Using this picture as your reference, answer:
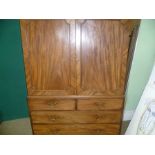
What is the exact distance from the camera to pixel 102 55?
1543 mm

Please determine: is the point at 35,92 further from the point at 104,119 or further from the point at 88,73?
the point at 104,119

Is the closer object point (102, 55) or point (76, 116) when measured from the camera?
point (102, 55)

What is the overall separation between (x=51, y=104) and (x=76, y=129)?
0.34 meters

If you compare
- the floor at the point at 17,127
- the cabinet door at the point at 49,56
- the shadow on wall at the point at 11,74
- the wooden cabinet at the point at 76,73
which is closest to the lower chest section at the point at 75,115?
the wooden cabinet at the point at 76,73

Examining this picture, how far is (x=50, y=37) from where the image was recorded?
1492 mm

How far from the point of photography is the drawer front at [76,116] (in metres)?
1.76

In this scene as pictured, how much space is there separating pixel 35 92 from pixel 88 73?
472 millimetres

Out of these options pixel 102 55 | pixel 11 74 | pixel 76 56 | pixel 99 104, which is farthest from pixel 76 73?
pixel 11 74

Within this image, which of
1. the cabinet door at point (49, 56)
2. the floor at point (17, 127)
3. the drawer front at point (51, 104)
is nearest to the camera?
the cabinet door at point (49, 56)

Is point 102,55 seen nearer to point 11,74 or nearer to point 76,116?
point 76,116

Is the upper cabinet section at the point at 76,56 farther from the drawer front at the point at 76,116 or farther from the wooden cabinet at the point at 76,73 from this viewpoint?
the drawer front at the point at 76,116

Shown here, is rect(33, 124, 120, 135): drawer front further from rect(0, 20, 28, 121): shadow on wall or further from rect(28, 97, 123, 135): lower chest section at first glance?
rect(0, 20, 28, 121): shadow on wall

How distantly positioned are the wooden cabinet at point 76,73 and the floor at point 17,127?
31 cm
